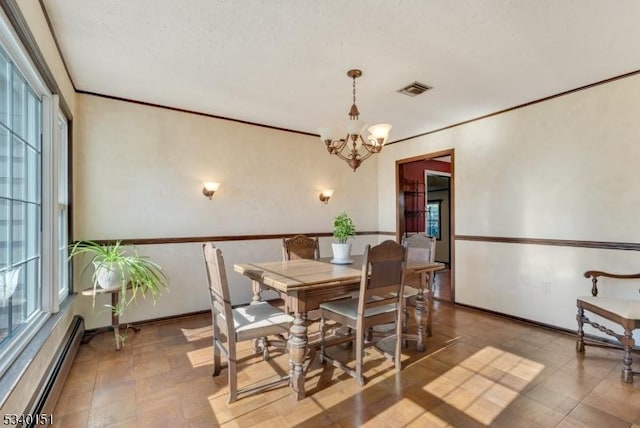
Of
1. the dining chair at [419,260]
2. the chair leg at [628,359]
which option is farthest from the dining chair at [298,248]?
the chair leg at [628,359]

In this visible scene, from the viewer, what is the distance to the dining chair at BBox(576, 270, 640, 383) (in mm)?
2270

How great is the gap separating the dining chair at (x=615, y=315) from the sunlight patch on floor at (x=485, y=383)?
21.7 inches

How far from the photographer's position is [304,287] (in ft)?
6.72

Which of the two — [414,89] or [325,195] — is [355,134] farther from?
[325,195]

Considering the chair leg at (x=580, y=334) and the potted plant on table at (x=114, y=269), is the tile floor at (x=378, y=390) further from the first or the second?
the potted plant on table at (x=114, y=269)

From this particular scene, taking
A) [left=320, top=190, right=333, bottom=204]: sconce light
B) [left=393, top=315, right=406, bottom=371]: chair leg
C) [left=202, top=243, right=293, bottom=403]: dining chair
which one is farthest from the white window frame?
[left=320, top=190, right=333, bottom=204]: sconce light

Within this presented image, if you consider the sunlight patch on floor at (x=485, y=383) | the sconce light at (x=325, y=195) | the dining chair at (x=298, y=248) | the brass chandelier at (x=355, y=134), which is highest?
the brass chandelier at (x=355, y=134)

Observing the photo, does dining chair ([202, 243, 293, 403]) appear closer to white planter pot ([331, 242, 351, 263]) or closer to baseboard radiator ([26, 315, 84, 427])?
white planter pot ([331, 242, 351, 263])

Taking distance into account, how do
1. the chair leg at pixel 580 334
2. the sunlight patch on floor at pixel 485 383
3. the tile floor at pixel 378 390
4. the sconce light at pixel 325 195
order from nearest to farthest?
the tile floor at pixel 378 390 → the sunlight patch on floor at pixel 485 383 → the chair leg at pixel 580 334 → the sconce light at pixel 325 195

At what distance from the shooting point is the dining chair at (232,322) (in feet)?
6.62

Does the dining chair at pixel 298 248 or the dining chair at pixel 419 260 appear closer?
the dining chair at pixel 419 260

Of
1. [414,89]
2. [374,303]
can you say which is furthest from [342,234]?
[414,89]

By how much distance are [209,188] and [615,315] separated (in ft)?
12.9

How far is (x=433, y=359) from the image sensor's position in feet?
8.64
